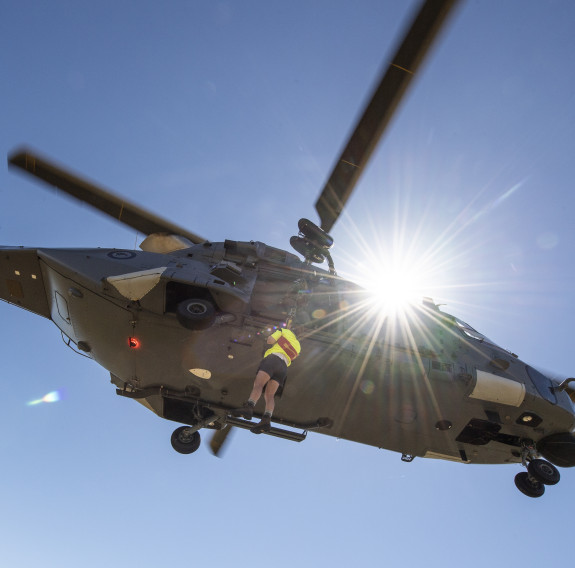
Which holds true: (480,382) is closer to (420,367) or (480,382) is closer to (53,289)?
(420,367)

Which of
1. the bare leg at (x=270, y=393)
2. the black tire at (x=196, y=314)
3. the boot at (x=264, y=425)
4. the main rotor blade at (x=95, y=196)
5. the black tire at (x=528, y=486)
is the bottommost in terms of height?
the boot at (x=264, y=425)

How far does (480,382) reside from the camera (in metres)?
7.71

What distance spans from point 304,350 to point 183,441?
9.11 feet

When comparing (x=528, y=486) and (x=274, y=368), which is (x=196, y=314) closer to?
(x=274, y=368)

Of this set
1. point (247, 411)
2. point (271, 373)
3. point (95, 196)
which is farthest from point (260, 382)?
point (95, 196)

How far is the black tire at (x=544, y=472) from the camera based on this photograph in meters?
7.63

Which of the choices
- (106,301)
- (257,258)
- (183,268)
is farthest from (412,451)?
(106,301)

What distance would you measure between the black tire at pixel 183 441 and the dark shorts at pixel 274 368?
8.48 ft

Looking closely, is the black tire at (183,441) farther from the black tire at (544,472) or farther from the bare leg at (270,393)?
the black tire at (544,472)

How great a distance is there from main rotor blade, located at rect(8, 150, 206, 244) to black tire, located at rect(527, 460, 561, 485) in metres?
7.70

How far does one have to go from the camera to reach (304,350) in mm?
7578

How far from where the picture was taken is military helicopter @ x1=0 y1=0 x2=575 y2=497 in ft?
24.3

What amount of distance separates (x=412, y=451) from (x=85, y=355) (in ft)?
20.8

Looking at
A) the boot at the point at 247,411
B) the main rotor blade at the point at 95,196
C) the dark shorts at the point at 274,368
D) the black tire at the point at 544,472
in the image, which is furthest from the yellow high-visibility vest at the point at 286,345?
the black tire at the point at 544,472
